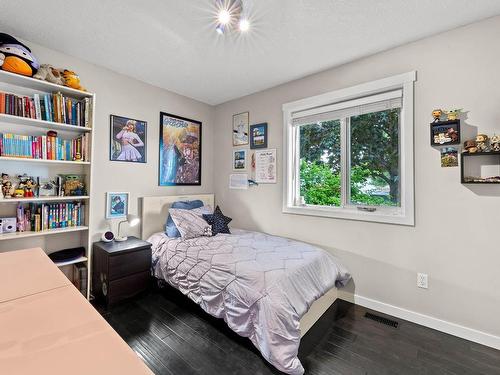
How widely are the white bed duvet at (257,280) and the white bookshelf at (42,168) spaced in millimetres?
821

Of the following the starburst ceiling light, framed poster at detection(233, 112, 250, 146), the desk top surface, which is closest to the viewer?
the desk top surface

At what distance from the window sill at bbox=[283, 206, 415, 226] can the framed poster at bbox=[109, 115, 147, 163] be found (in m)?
1.94

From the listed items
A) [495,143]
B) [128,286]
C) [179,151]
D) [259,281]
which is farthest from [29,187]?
[495,143]

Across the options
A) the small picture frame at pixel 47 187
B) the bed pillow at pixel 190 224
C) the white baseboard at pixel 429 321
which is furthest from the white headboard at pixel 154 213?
the white baseboard at pixel 429 321

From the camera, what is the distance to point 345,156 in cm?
267

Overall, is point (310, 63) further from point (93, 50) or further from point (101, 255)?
point (101, 255)

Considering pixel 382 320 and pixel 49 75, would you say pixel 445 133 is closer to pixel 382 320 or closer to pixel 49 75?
pixel 382 320

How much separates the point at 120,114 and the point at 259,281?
242cm

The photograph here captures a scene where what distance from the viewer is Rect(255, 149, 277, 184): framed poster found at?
3.13 meters

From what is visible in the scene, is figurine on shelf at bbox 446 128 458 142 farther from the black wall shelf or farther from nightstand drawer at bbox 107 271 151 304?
nightstand drawer at bbox 107 271 151 304

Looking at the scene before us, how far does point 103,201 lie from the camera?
2650 mm

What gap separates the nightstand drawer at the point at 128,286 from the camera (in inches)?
90.2

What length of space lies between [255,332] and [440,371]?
4.10ft

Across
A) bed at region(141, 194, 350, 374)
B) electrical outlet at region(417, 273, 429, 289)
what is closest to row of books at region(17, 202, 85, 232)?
bed at region(141, 194, 350, 374)
